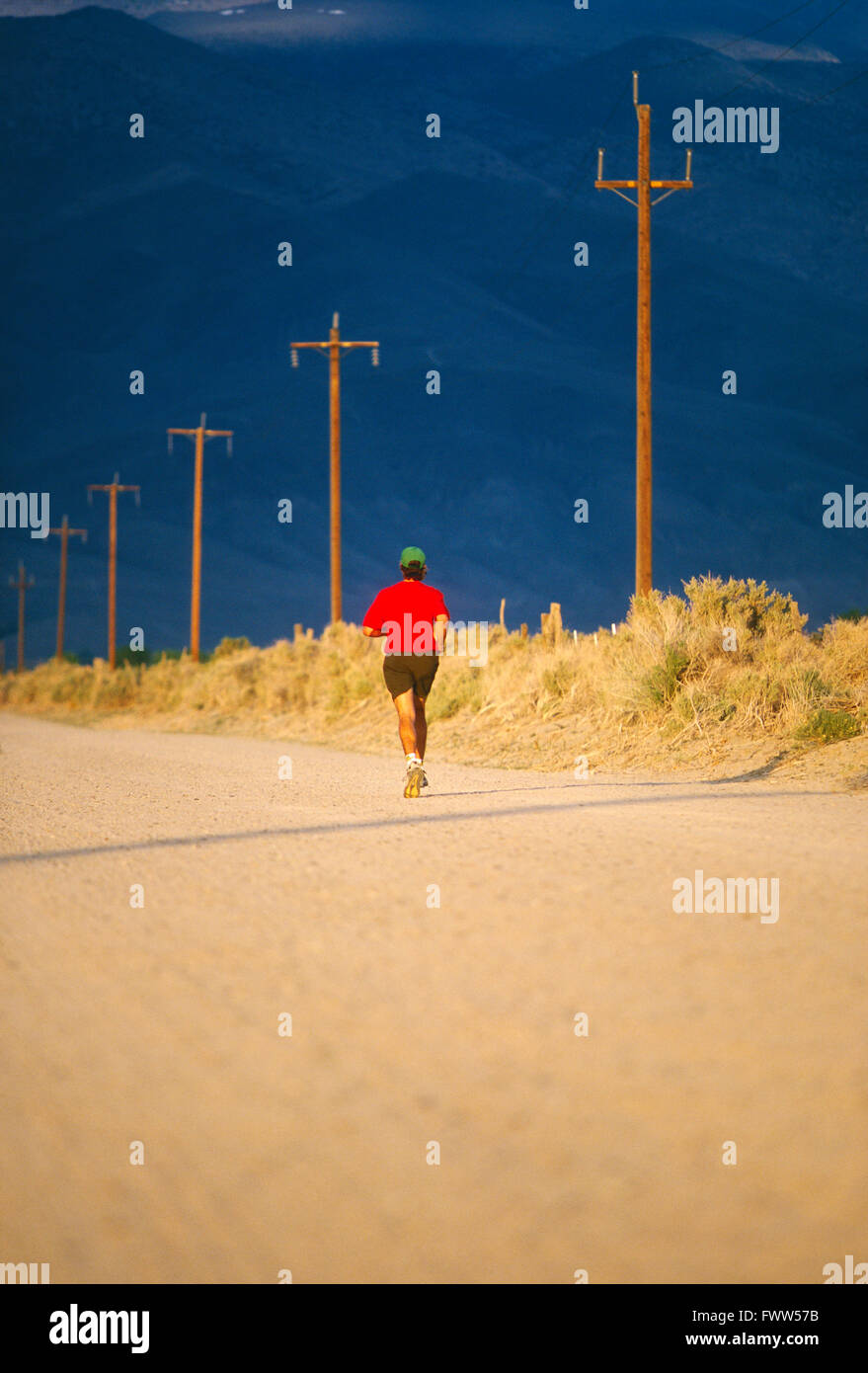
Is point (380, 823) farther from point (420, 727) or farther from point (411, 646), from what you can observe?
point (411, 646)

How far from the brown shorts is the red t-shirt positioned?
6 cm

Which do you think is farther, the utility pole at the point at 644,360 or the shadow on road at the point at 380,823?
the utility pole at the point at 644,360

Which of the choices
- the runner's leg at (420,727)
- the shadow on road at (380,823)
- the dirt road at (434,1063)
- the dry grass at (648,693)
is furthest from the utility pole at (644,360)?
the dirt road at (434,1063)

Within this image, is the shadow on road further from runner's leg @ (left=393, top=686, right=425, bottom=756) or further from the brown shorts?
the brown shorts

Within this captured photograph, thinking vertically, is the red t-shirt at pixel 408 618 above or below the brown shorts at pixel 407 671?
above

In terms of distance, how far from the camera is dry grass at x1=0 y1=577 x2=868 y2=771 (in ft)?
59.4

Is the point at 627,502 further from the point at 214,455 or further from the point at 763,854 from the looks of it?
the point at 763,854

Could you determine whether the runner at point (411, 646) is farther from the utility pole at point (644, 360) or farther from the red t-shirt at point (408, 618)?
the utility pole at point (644, 360)

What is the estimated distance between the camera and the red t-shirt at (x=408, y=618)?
1540 cm

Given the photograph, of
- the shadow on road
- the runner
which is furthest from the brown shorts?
the shadow on road

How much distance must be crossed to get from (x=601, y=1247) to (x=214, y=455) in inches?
7178

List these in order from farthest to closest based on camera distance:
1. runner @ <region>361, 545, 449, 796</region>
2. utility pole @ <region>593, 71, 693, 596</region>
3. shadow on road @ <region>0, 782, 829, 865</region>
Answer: utility pole @ <region>593, 71, 693, 596</region>
runner @ <region>361, 545, 449, 796</region>
shadow on road @ <region>0, 782, 829, 865</region>

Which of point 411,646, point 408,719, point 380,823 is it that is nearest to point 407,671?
point 411,646

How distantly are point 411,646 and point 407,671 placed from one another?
256 mm
